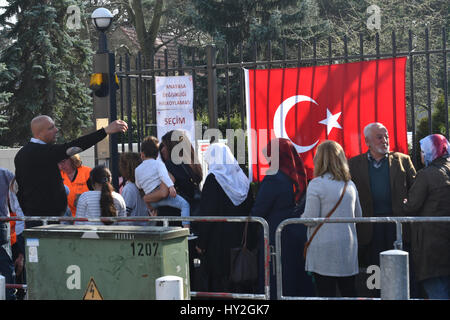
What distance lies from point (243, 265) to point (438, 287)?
1.73 metres

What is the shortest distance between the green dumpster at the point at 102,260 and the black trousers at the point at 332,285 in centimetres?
127

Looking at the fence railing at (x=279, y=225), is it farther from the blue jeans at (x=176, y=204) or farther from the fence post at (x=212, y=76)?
the fence post at (x=212, y=76)

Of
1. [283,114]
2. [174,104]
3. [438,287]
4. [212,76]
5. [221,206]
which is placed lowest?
[438,287]

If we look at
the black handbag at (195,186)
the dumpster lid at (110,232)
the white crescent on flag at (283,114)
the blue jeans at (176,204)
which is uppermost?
the white crescent on flag at (283,114)

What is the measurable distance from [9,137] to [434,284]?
22324mm

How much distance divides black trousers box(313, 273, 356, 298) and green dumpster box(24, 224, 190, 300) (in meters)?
1.27

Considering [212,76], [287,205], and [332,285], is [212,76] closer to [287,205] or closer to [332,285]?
[287,205]

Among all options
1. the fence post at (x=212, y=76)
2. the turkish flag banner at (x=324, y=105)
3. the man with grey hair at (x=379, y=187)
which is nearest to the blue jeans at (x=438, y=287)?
the man with grey hair at (x=379, y=187)

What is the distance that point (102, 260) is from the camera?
5000 millimetres

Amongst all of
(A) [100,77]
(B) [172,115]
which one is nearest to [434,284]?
(B) [172,115]

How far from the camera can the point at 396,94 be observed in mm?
7992

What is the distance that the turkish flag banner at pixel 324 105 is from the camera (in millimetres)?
A: 8016

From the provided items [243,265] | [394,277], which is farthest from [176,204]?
[394,277]

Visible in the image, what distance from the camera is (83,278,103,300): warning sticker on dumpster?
496 centimetres
